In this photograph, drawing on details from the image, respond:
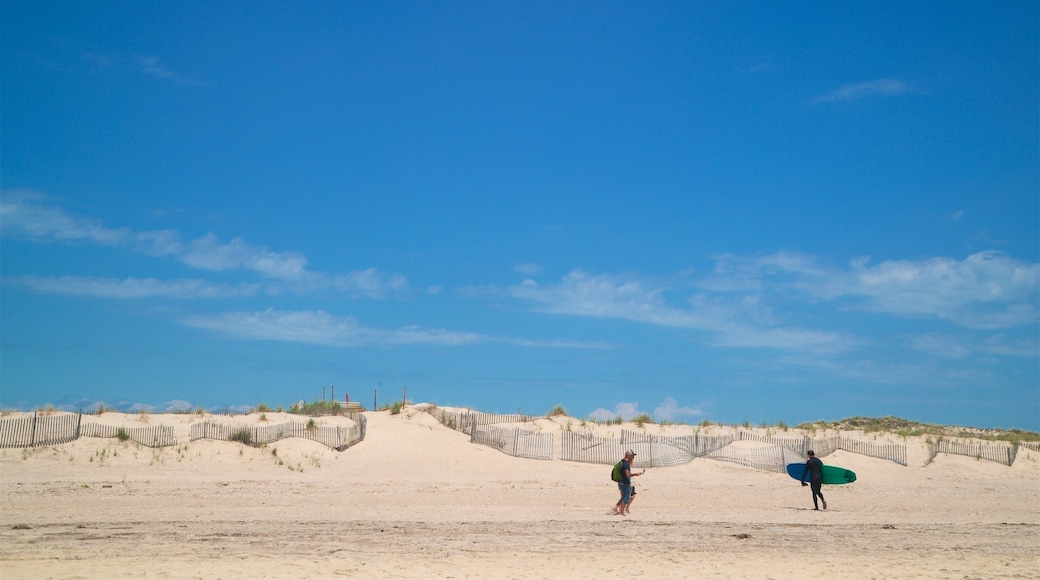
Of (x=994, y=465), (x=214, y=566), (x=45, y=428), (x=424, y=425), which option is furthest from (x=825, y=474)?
(x=45, y=428)

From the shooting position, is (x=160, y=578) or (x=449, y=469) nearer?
(x=160, y=578)

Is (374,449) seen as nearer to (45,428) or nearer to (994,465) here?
(45,428)

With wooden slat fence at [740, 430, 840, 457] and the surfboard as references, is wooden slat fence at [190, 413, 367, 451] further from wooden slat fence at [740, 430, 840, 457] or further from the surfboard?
wooden slat fence at [740, 430, 840, 457]

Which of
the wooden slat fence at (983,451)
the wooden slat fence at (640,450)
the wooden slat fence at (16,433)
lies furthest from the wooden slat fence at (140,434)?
the wooden slat fence at (983,451)

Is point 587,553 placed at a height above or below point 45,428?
below

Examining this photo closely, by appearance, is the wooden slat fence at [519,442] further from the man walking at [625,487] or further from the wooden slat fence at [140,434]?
the man walking at [625,487]

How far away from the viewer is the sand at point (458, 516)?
14594 mm

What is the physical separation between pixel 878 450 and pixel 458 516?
24159mm

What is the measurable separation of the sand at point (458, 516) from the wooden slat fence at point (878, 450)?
2.14 feet

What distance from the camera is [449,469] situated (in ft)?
104

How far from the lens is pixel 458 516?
2086 cm

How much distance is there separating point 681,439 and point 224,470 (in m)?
17.1

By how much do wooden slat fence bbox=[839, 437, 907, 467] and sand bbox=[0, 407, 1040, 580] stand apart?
65 centimetres

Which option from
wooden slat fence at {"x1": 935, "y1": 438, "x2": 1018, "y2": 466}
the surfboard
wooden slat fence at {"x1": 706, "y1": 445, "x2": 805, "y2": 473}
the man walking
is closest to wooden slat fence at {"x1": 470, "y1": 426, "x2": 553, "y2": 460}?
wooden slat fence at {"x1": 706, "y1": 445, "x2": 805, "y2": 473}
